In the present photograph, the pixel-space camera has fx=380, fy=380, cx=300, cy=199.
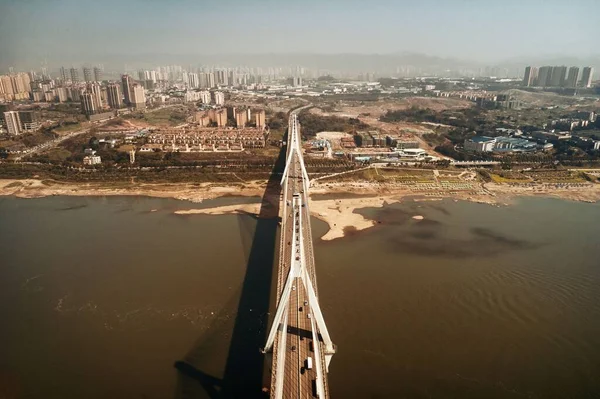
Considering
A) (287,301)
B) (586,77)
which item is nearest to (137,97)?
(287,301)

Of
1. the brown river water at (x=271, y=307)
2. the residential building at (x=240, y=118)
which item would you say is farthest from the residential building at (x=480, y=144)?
the residential building at (x=240, y=118)

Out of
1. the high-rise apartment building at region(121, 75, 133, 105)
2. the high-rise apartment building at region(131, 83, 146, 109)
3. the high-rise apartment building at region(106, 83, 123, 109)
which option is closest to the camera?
the high-rise apartment building at region(106, 83, 123, 109)

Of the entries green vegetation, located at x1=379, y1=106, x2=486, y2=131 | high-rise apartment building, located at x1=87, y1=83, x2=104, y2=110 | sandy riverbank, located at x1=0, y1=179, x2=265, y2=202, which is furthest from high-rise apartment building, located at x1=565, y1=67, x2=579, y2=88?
high-rise apartment building, located at x1=87, y1=83, x2=104, y2=110

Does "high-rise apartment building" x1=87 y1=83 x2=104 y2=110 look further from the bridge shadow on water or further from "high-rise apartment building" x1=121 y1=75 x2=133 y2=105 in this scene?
the bridge shadow on water

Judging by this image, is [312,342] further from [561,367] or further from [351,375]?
[561,367]

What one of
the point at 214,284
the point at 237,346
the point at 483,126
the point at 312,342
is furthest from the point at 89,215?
the point at 483,126

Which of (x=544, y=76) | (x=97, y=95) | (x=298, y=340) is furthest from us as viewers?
(x=544, y=76)

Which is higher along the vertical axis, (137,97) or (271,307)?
(137,97)

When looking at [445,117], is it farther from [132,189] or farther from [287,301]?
[287,301]
